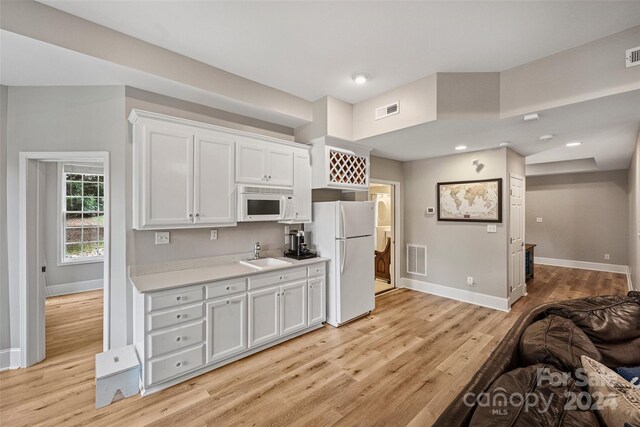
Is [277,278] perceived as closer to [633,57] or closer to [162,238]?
[162,238]

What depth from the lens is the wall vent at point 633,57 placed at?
2.18 metres

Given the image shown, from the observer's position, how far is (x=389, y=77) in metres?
3.03

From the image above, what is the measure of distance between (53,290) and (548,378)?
260 inches

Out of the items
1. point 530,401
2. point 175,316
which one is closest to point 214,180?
point 175,316

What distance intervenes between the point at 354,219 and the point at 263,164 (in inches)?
54.8

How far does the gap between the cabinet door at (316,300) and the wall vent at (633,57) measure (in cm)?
347

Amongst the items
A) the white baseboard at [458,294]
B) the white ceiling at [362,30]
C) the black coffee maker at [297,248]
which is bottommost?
the white baseboard at [458,294]

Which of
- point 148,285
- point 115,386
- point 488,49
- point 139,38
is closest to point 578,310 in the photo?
point 488,49

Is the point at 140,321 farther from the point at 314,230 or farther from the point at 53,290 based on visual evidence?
the point at 53,290

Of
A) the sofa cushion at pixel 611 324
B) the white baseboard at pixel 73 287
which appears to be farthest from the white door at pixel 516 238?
the white baseboard at pixel 73 287

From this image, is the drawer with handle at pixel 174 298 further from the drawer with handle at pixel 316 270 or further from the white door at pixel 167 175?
the drawer with handle at pixel 316 270

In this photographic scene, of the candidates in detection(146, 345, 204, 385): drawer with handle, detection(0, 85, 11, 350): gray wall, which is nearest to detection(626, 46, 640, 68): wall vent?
detection(146, 345, 204, 385): drawer with handle

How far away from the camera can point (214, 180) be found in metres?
2.94

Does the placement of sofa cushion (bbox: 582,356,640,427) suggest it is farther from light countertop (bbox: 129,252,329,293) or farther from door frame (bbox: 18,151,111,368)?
door frame (bbox: 18,151,111,368)
